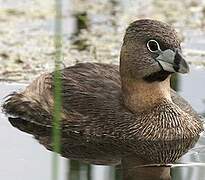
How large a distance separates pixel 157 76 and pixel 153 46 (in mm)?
232

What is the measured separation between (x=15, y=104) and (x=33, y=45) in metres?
1.90

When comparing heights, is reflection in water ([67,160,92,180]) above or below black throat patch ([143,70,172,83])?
below

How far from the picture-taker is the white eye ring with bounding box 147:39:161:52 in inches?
324

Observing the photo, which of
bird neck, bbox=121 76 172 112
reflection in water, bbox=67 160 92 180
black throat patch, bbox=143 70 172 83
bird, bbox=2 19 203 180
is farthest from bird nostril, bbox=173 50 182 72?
reflection in water, bbox=67 160 92 180

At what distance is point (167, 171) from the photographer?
299 inches

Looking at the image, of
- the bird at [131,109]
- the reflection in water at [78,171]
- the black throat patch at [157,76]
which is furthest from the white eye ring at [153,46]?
the reflection in water at [78,171]

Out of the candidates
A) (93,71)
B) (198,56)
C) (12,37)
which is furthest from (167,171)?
(12,37)

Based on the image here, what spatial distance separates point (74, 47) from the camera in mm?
10734

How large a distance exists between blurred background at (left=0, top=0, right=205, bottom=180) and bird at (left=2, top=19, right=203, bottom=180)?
24cm

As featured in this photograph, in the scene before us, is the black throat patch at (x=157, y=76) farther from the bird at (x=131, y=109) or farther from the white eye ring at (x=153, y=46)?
the white eye ring at (x=153, y=46)

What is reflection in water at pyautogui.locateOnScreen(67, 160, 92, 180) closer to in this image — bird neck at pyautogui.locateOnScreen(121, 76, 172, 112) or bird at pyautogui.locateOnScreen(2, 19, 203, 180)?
bird at pyautogui.locateOnScreen(2, 19, 203, 180)

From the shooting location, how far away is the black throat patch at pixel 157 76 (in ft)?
27.0

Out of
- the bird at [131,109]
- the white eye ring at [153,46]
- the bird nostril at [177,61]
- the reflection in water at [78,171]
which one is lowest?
the reflection in water at [78,171]

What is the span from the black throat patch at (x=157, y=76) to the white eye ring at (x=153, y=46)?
179mm
